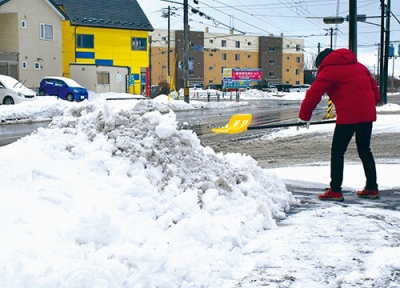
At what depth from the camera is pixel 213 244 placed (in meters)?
3.80

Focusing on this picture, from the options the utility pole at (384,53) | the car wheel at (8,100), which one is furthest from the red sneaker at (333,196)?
the utility pole at (384,53)

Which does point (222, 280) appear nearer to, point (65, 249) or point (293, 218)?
point (65, 249)

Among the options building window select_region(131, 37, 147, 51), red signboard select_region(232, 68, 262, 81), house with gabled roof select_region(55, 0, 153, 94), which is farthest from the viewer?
red signboard select_region(232, 68, 262, 81)

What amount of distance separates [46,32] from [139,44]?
9.19m

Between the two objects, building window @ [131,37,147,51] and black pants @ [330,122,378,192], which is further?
building window @ [131,37,147,51]

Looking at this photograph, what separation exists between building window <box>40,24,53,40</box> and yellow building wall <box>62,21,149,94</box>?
10.6 feet

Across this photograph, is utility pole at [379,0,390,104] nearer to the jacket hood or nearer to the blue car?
the blue car

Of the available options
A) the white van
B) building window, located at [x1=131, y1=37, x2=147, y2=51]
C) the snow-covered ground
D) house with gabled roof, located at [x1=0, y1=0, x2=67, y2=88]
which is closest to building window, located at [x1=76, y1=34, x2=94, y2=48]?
house with gabled roof, located at [x1=0, y1=0, x2=67, y2=88]

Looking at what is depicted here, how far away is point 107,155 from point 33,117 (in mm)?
16995

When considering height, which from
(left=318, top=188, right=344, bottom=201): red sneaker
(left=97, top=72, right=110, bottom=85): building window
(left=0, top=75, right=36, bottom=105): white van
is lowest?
(left=318, top=188, right=344, bottom=201): red sneaker

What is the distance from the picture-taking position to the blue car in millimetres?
32281

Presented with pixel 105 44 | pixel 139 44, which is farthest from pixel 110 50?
pixel 139 44

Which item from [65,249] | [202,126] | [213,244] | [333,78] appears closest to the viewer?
[65,249]

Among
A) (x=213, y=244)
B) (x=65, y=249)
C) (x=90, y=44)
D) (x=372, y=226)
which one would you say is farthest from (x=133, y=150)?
(x=90, y=44)
